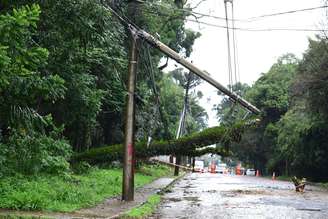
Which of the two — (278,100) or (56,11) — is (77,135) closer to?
(56,11)

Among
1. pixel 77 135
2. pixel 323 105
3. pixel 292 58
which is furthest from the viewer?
pixel 292 58

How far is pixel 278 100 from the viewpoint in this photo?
205ft

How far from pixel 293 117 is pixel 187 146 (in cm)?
3236

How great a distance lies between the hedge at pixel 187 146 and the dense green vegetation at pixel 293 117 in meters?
0.52

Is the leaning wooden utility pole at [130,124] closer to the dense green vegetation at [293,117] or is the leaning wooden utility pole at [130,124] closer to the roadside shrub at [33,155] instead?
the roadside shrub at [33,155]

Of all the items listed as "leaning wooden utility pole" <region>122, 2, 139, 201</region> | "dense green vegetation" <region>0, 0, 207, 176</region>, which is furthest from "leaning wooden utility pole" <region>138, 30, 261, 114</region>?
"dense green vegetation" <region>0, 0, 207, 176</region>

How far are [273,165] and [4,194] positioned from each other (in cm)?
5424

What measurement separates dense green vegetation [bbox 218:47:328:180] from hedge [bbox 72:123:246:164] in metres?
0.52

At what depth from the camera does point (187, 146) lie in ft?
66.6

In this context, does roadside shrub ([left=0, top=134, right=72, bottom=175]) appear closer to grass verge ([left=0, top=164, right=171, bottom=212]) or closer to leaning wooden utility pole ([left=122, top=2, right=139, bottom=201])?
grass verge ([left=0, top=164, right=171, bottom=212])

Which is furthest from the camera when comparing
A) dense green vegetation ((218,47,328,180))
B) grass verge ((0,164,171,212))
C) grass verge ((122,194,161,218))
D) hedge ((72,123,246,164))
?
dense green vegetation ((218,47,328,180))

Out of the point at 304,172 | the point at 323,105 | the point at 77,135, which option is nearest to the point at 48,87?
the point at 77,135

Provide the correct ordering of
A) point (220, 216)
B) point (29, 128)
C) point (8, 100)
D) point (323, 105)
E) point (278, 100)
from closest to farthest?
point (8, 100) < point (29, 128) < point (220, 216) < point (323, 105) < point (278, 100)

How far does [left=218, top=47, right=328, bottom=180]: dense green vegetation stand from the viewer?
3556 cm
